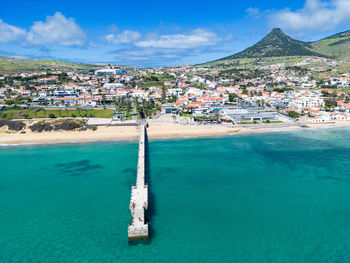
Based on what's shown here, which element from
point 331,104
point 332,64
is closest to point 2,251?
point 331,104

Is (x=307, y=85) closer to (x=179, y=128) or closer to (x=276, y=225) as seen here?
(x=179, y=128)

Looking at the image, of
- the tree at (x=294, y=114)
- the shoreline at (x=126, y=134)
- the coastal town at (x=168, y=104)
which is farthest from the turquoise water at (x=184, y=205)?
the tree at (x=294, y=114)

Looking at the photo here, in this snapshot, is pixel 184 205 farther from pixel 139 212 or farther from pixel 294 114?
pixel 294 114

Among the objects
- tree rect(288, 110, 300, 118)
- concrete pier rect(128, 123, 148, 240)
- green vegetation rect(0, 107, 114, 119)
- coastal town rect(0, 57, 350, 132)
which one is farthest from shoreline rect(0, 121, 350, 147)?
concrete pier rect(128, 123, 148, 240)

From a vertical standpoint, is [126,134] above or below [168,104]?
below

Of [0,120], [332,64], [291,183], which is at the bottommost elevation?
[291,183]

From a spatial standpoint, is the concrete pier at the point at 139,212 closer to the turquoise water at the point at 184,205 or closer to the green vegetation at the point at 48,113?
the turquoise water at the point at 184,205


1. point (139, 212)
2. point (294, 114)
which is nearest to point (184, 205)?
point (139, 212)
